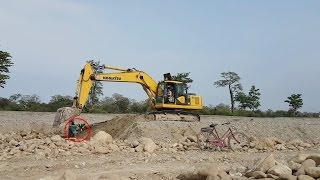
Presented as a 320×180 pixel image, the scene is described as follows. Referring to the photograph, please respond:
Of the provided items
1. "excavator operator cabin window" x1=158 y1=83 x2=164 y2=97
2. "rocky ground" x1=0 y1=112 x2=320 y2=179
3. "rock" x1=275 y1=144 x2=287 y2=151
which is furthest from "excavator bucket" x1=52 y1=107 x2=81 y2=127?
"rock" x1=275 y1=144 x2=287 y2=151

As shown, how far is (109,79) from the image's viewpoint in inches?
906

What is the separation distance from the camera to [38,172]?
12.6m

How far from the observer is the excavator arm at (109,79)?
21250mm

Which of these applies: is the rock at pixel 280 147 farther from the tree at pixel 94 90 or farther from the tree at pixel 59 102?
the tree at pixel 59 102

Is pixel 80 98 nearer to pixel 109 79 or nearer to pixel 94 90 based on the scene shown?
pixel 109 79

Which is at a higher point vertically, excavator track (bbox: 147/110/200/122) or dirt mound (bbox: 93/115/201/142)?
excavator track (bbox: 147/110/200/122)

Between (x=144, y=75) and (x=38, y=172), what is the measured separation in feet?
39.8

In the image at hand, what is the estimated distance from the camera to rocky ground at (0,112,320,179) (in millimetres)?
10297

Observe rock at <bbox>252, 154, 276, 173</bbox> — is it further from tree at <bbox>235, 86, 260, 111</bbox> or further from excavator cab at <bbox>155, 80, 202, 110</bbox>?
tree at <bbox>235, 86, 260, 111</bbox>

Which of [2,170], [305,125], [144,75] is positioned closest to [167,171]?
[2,170]

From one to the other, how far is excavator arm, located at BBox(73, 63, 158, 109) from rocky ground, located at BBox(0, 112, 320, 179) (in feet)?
5.94

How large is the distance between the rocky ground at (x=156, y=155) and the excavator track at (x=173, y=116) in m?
0.76

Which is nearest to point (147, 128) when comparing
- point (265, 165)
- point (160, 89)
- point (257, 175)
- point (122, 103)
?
point (160, 89)

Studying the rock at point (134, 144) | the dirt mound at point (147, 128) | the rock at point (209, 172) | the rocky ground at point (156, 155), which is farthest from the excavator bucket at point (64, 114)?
the rock at point (209, 172)
